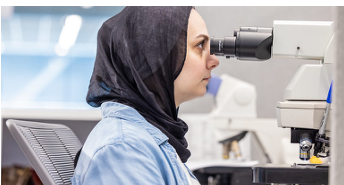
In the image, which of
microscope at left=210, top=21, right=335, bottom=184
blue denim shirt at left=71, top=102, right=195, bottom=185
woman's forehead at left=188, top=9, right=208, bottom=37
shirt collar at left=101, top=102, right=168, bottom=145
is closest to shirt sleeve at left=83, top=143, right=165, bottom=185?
blue denim shirt at left=71, top=102, right=195, bottom=185

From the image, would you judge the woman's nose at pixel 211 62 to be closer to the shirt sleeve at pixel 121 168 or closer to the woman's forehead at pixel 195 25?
the woman's forehead at pixel 195 25

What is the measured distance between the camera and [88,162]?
0.73 m

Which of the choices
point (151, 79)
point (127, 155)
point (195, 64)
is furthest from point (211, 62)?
point (127, 155)

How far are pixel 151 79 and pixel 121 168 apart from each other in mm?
269

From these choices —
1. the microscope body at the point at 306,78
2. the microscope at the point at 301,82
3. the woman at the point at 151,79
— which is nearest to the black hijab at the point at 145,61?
the woman at the point at 151,79

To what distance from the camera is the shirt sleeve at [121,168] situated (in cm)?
70

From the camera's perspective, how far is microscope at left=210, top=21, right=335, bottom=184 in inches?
31.7

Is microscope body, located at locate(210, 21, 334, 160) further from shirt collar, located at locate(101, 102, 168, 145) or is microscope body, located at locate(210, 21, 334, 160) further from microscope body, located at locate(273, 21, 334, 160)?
shirt collar, located at locate(101, 102, 168, 145)

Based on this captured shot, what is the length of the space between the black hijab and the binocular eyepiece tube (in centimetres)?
10

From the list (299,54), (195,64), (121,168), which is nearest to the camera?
(121,168)

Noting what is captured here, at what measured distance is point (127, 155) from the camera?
0.72 m

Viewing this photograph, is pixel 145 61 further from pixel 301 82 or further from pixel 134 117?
pixel 301 82

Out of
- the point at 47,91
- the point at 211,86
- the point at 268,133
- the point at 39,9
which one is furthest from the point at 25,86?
the point at 268,133

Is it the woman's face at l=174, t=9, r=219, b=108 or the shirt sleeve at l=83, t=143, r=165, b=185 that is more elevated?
the woman's face at l=174, t=9, r=219, b=108
